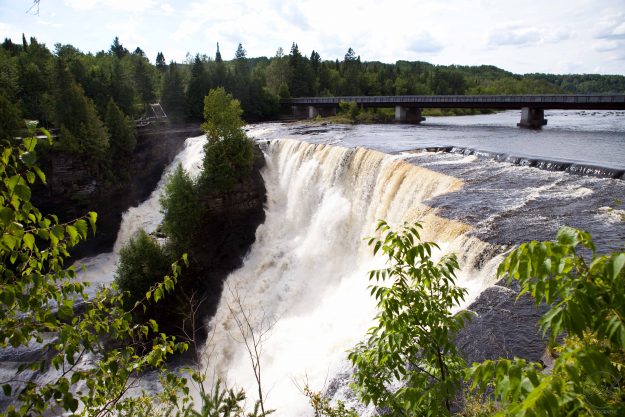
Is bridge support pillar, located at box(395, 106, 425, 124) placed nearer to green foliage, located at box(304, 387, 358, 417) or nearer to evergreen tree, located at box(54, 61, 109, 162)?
evergreen tree, located at box(54, 61, 109, 162)

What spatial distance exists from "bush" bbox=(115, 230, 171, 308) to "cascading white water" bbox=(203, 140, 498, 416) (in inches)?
145

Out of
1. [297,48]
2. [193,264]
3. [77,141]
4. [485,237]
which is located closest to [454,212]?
[485,237]

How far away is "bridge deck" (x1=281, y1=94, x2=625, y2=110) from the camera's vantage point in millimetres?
40000

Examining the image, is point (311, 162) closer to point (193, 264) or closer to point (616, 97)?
point (193, 264)

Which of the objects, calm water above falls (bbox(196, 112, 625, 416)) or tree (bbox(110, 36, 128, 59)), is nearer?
calm water above falls (bbox(196, 112, 625, 416))

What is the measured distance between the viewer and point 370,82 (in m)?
90.7

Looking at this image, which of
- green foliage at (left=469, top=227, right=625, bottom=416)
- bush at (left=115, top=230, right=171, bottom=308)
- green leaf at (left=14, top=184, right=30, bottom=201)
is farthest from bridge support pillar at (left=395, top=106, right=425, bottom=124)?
green leaf at (left=14, top=184, right=30, bottom=201)

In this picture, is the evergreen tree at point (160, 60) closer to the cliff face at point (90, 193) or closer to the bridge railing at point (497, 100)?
the bridge railing at point (497, 100)

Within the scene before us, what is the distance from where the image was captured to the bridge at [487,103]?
41.0 meters

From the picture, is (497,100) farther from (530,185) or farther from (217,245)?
(217,245)

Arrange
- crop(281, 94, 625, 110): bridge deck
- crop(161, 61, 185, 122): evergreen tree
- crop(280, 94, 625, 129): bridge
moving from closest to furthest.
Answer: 1. crop(281, 94, 625, 110): bridge deck
2. crop(280, 94, 625, 129): bridge
3. crop(161, 61, 185, 122): evergreen tree

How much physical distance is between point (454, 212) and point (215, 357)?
11410mm

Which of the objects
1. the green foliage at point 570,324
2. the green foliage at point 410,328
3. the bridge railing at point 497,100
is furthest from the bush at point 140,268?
the bridge railing at point 497,100

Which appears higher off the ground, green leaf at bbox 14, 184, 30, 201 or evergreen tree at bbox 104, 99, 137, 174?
green leaf at bbox 14, 184, 30, 201
